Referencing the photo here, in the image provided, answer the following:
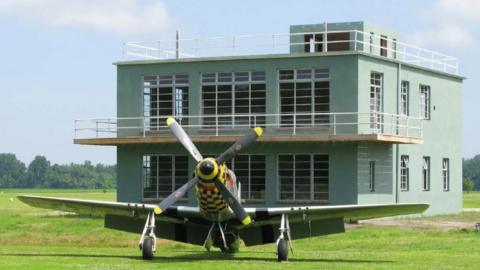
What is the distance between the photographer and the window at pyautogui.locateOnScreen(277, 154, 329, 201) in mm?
47000

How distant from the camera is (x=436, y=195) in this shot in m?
53.6

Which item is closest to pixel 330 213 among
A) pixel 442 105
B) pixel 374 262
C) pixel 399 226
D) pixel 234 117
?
pixel 374 262

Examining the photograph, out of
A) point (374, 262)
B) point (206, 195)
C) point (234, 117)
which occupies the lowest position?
point (374, 262)

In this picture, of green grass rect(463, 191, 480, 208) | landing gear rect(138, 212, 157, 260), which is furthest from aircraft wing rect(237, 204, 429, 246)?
green grass rect(463, 191, 480, 208)

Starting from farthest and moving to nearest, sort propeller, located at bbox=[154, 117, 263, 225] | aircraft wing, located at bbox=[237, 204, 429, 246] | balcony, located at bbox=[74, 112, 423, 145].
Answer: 1. balcony, located at bbox=[74, 112, 423, 145]
2. aircraft wing, located at bbox=[237, 204, 429, 246]
3. propeller, located at bbox=[154, 117, 263, 225]

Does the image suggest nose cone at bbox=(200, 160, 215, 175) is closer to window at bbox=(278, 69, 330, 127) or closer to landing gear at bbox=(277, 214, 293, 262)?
landing gear at bbox=(277, 214, 293, 262)

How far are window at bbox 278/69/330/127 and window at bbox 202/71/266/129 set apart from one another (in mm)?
972

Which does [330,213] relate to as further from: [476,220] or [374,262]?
[476,220]

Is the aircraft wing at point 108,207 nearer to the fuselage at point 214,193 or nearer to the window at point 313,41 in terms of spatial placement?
the fuselage at point 214,193

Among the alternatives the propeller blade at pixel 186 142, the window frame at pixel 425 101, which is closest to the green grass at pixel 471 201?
the window frame at pixel 425 101

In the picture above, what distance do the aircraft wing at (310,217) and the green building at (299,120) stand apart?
573 inches

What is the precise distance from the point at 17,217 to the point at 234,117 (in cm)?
1077

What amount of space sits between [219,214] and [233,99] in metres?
21.0

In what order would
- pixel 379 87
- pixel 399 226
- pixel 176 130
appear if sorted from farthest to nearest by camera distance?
1. pixel 379 87
2. pixel 399 226
3. pixel 176 130
